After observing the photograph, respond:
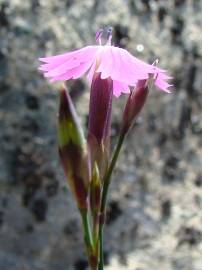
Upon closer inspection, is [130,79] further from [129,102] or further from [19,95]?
[19,95]

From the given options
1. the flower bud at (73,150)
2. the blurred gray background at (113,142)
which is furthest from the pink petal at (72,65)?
the blurred gray background at (113,142)

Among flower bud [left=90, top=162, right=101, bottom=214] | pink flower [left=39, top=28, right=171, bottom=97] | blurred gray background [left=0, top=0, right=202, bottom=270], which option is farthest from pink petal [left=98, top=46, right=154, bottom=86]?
blurred gray background [left=0, top=0, right=202, bottom=270]

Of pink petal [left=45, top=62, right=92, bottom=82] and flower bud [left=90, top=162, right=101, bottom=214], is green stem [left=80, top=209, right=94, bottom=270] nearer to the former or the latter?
flower bud [left=90, top=162, right=101, bottom=214]

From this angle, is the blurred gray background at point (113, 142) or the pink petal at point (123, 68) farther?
the blurred gray background at point (113, 142)

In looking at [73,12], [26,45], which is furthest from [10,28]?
[73,12]

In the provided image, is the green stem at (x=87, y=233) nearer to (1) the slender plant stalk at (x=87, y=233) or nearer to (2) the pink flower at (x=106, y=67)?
(1) the slender plant stalk at (x=87, y=233)

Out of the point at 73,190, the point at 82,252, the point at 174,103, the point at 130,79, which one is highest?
the point at 130,79

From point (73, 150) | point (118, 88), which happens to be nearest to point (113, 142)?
point (118, 88)

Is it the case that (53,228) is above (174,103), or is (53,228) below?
below
